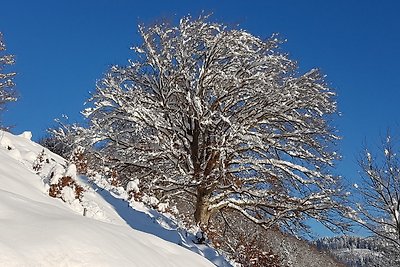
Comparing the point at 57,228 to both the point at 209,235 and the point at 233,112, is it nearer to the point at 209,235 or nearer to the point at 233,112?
the point at 209,235

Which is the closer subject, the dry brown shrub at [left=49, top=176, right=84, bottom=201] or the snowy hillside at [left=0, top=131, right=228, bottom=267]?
the snowy hillside at [left=0, top=131, right=228, bottom=267]

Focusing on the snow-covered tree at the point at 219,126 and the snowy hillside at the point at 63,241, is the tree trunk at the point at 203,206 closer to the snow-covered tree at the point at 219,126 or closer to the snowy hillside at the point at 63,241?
the snow-covered tree at the point at 219,126

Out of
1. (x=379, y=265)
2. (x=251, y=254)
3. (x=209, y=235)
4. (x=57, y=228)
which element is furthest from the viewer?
(x=379, y=265)

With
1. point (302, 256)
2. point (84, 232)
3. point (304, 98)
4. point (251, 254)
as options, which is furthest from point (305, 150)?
point (302, 256)

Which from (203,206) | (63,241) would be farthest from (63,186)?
(203,206)

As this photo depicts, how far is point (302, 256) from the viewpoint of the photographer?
244 ft

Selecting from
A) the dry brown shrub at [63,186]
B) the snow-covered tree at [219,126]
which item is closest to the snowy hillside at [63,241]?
the dry brown shrub at [63,186]

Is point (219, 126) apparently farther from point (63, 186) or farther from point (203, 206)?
point (63, 186)

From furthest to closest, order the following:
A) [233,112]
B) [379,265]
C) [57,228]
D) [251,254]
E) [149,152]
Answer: [379,265], [233,112], [149,152], [251,254], [57,228]

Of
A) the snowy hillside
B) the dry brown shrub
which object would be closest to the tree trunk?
the dry brown shrub

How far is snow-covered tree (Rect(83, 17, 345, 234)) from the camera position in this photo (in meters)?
11.8

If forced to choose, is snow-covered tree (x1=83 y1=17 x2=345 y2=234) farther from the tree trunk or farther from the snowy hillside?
the snowy hillside

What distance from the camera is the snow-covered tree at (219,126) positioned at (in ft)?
38.9

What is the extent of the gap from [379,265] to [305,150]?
526 inches
